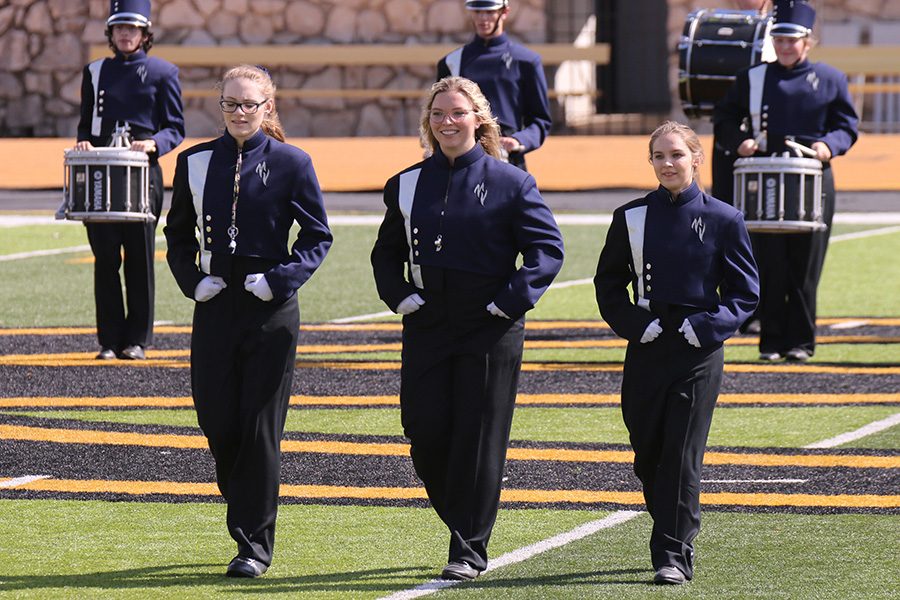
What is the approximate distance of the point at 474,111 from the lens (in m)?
6.91

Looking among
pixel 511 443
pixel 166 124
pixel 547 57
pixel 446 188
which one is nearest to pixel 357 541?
pixel 446 188

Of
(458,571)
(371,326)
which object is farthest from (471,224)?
(371,326)

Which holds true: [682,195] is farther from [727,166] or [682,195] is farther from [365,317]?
[365,317]

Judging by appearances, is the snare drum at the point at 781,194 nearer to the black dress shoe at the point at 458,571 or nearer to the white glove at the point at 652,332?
the white glove at the point at 652,332

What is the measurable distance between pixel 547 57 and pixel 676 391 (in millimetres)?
21026

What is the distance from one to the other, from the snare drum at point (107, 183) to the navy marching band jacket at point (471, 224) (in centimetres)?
487

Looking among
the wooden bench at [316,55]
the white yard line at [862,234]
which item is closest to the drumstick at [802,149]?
the white yard line at [862,234]

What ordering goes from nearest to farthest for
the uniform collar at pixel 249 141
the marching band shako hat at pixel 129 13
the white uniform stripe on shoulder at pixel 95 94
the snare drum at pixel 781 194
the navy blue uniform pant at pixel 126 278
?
the uniform collar at pixel 249 141
the snare drum at pixel 781 194
the marching band shako hat at pixel 129 13
the white uniform stripe on shoulder at pixel 95 94
the navy blue uniform pant at pixel 126 278

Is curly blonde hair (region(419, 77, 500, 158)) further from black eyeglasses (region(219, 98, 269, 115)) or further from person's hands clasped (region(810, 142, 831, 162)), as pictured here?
person's hands clasped (region(810, 142, 831, 162))

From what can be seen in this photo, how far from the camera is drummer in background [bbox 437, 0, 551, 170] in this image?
39.7 ft

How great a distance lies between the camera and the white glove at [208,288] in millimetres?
6906

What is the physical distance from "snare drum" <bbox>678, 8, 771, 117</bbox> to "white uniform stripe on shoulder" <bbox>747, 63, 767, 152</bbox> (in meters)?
1.13

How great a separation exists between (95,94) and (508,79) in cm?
227

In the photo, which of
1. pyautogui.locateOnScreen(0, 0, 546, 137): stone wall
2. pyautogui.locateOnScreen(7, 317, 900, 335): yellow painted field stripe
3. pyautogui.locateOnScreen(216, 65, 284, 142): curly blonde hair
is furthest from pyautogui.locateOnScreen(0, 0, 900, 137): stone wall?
pyautogui.locateOnScreen(216, 65, 284, 142): curly blonde hair
